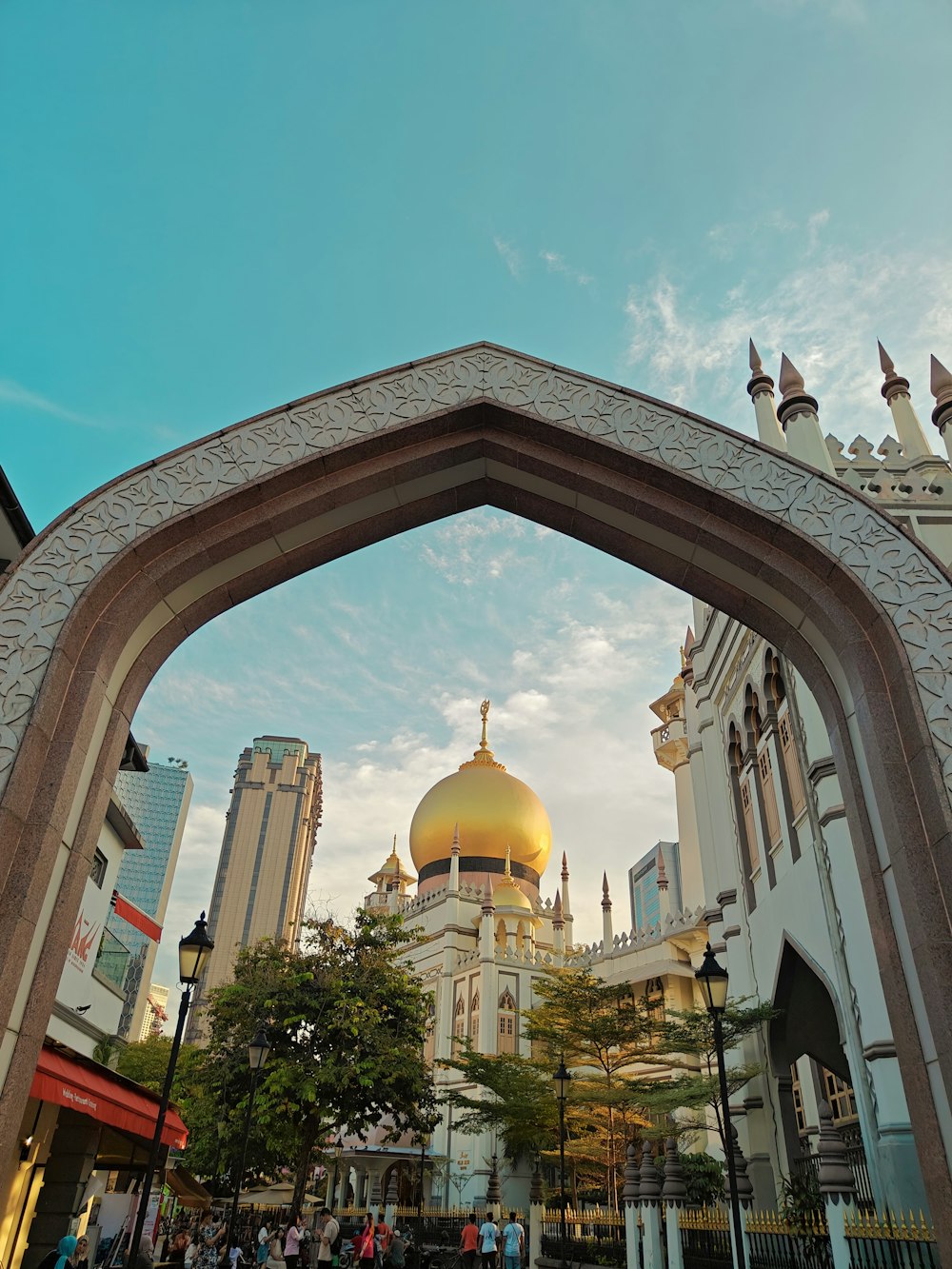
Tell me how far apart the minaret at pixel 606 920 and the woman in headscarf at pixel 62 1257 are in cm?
2330

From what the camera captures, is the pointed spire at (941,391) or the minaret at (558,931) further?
the minaret at (558,931)

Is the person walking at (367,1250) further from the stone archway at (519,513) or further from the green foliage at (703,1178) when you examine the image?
the stone archway at (519,513)

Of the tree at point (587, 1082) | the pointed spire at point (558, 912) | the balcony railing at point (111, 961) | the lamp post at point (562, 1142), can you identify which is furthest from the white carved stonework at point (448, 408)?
the pointed spire at point (558, 912)


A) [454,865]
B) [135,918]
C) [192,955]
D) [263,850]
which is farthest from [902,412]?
[263,850]

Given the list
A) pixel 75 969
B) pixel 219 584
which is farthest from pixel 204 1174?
pixel 219 584

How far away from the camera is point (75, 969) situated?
1277 centimetres

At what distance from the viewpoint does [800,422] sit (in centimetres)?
1331

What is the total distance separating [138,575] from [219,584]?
908 millimetres

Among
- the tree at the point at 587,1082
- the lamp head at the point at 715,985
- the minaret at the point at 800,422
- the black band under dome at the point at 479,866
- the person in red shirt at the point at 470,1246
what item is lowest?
the person in red shirt at the point at 470,1246

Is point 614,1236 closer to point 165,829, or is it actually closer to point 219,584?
point 219,584

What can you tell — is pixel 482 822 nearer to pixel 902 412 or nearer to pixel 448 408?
pixel 902 412

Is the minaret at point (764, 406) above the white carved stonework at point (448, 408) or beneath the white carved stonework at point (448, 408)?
above

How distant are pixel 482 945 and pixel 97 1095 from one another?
27219 millimetres

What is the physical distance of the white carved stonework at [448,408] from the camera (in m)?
6.16
